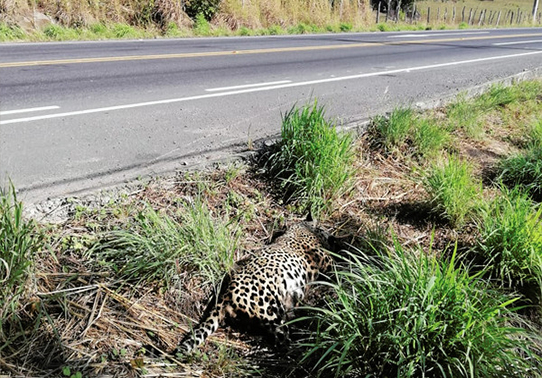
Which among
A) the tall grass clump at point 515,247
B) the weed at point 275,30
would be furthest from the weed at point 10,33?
the tall grass clump at point 515,247

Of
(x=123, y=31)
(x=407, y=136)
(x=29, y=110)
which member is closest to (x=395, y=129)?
(x=407, y=136)

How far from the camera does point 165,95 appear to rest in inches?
287

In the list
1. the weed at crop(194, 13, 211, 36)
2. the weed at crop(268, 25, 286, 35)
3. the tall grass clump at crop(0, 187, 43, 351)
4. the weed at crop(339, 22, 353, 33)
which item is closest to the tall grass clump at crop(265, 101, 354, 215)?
the tall grass clump at crop(0, 187, 43, 351)

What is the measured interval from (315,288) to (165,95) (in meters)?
4.76

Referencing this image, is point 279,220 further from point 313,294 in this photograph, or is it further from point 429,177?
point 429,177

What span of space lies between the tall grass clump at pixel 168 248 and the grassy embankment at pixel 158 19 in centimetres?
1259

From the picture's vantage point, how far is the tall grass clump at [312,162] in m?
4.29

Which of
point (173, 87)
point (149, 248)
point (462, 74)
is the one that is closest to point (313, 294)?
point (149, 248)

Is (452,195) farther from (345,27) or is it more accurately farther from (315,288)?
(345,27)

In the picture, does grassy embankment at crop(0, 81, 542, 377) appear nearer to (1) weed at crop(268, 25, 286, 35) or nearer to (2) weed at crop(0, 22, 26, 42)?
(2) weed at crop(0, 22, 26, 42)

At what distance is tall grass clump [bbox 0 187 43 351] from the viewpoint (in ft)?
8.71

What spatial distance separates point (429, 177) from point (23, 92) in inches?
227

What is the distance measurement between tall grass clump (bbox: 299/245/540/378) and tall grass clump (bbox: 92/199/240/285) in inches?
36.2

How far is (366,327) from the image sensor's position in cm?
270
